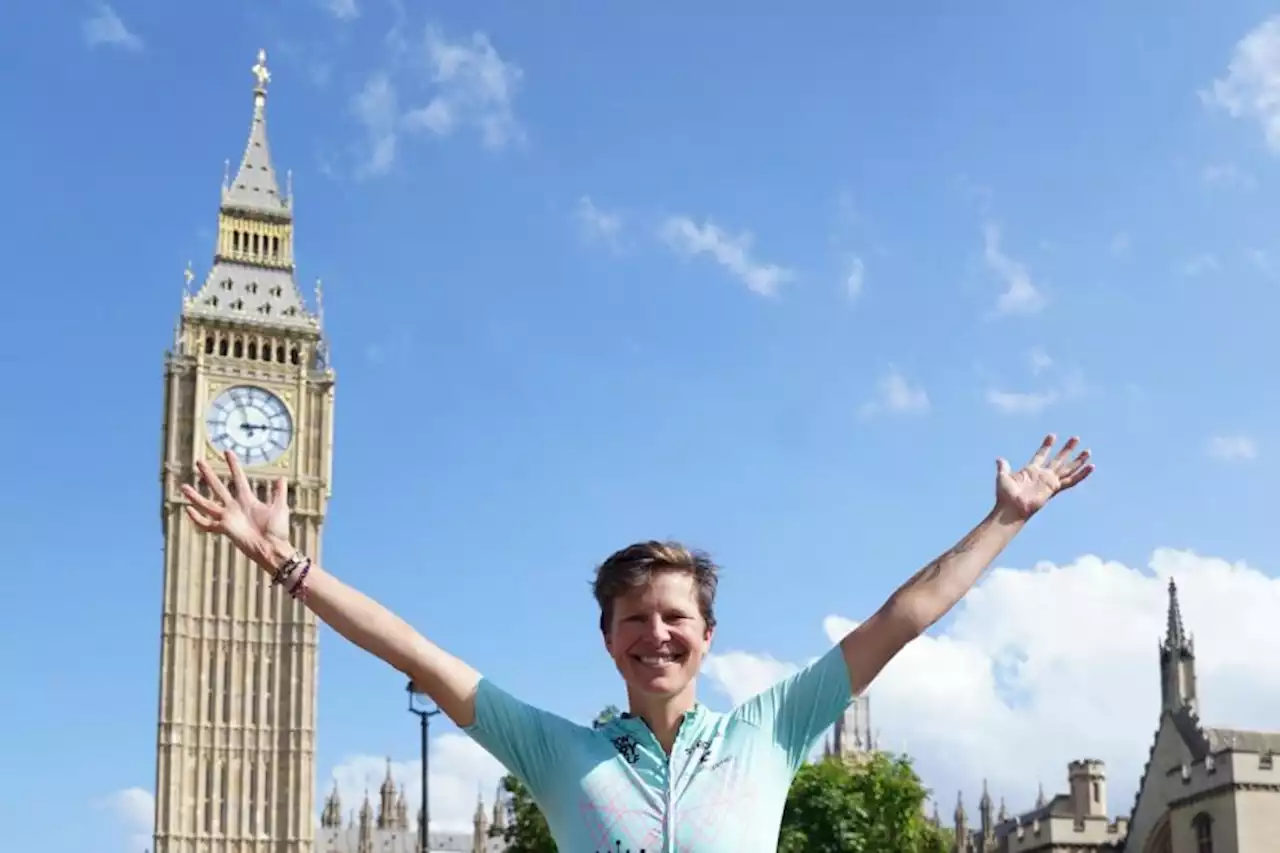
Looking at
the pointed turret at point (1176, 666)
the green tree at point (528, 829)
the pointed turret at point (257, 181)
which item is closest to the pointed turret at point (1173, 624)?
the pointed turret at point (1176, 666)

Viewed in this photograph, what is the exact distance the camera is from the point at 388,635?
413cm

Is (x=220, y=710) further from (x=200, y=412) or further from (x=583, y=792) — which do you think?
(x=583, y=792)

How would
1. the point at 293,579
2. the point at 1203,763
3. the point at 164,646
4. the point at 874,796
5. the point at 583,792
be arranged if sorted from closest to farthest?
the point at 583,792 < the point at 293,579 < the point at 874,796 < the point at 1203,763 < the point at 164,646

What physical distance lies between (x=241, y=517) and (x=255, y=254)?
7506cm

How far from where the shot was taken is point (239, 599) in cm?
7288

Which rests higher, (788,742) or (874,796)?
(874,796)

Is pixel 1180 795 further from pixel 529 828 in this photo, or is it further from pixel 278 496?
pixel 278 496

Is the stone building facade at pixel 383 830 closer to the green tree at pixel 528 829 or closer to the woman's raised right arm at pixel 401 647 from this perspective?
the green tree at pixel 528 829

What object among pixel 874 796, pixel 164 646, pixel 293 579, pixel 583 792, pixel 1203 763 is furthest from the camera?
pixel 164 646

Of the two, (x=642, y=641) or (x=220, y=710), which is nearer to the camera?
(x=642, y=641)

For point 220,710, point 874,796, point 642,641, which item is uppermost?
point 220,710

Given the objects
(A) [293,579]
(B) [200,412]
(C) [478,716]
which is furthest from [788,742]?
(B) [200,412]

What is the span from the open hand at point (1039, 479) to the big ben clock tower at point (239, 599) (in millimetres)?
66302

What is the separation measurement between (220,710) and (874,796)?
3567 cm
